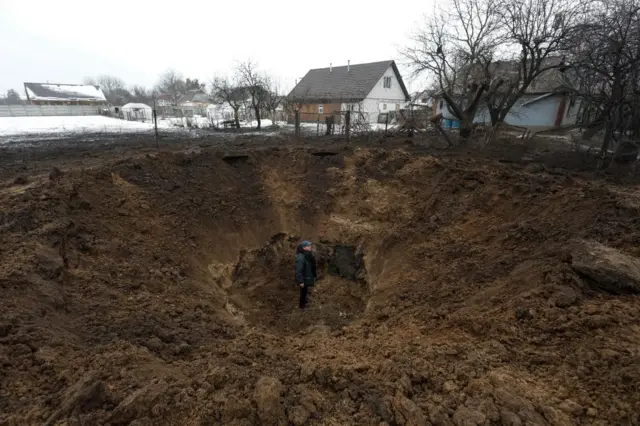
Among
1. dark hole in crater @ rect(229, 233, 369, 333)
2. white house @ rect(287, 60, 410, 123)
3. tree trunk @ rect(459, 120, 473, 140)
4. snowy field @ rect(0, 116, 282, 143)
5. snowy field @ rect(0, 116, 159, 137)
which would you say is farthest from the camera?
white house @ rect(287, 60, 410, 123)

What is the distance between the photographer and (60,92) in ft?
178

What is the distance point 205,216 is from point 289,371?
20.4ft

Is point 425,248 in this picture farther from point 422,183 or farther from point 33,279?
point 33,279

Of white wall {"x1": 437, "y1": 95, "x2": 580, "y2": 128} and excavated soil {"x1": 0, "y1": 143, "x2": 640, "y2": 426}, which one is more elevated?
white wall {"x1": 437, "y1": 95, "x2": 580, "y2": 128}

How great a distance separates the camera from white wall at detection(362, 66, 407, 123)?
110 feet

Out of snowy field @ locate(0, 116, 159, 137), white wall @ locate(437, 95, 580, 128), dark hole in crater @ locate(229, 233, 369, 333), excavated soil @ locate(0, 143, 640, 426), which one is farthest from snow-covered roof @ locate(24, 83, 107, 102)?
dark hole in crater @ locate(229, 233, 369, 333)

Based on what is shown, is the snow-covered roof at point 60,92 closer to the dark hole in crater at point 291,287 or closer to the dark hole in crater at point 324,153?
the dark hole in crater at point 324,153

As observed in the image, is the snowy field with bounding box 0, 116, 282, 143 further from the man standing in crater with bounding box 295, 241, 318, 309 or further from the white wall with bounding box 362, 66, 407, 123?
the man standing in crater with bounding box 295, 241, 318, 309

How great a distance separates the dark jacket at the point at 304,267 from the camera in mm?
7508

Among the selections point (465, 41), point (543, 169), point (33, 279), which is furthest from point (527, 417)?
point (465, 41)

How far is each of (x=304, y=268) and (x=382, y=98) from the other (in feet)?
102

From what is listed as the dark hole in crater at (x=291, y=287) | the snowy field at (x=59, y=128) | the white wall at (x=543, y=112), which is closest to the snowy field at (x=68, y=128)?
the snowy field at (x=59, y=128)

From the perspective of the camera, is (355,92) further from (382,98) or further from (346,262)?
(346,262)

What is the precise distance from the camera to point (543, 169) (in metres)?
9.02
